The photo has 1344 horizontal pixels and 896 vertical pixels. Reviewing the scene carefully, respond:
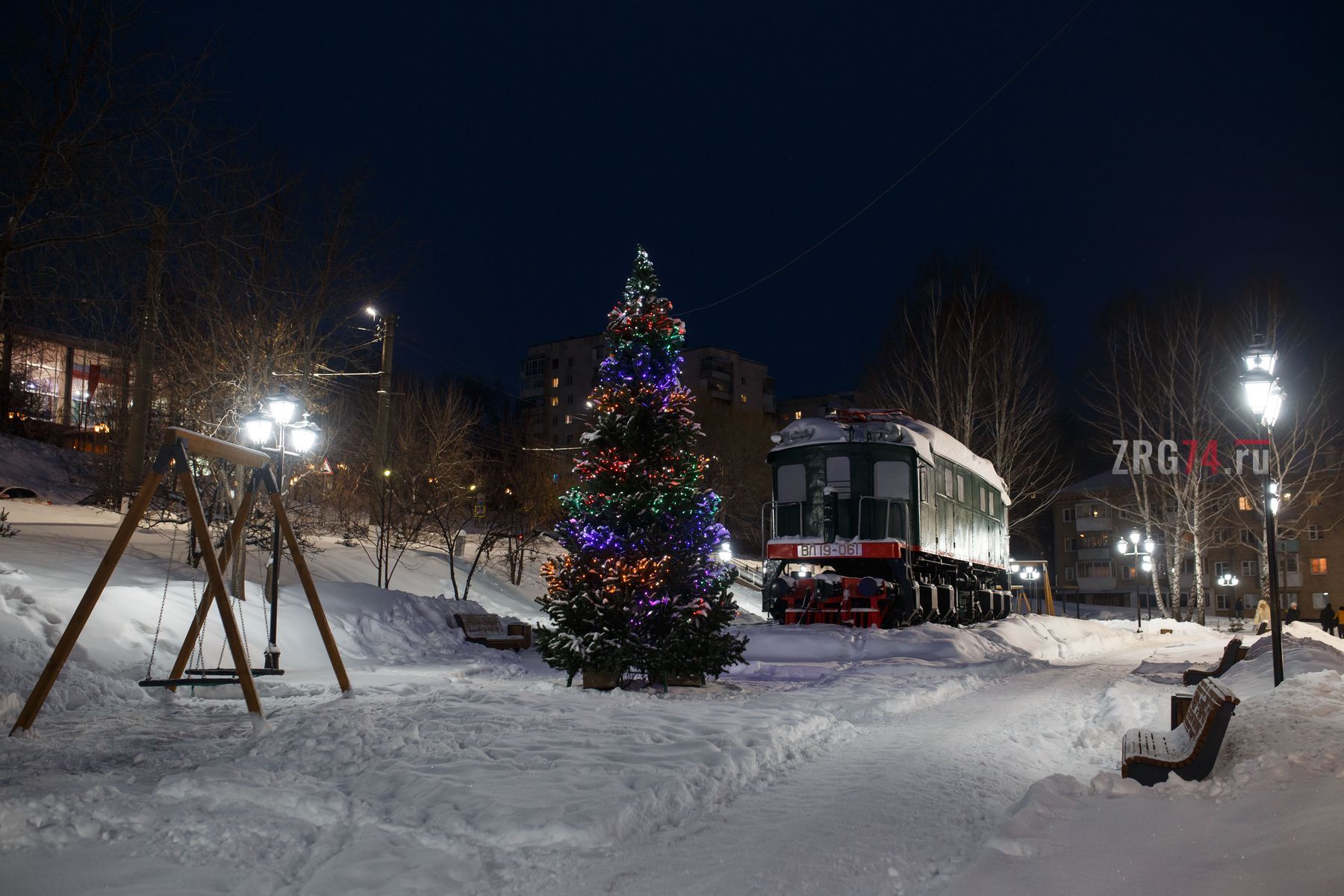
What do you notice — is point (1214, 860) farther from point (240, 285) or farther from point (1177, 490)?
point (1177, 490)

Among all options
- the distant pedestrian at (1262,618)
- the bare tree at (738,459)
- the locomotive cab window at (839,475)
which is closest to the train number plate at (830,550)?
the locomotive cab window at (839,475)

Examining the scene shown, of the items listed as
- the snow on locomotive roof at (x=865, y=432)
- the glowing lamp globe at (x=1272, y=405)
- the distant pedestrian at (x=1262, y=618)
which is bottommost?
the distant pedestrian at (x=1262, y=618)

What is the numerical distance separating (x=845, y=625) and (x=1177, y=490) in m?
23.6

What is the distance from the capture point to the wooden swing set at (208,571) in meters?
9.06

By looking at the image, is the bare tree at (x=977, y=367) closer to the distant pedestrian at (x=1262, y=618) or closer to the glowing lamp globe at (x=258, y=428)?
the distant pedestrian at (x=1262, y=618)

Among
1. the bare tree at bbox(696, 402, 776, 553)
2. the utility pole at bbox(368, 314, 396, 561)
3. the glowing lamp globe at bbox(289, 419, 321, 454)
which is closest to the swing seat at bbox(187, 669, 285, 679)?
the glowing lamp globe at bbox(289, 419, 321, 454)

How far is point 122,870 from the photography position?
5160 millimetres

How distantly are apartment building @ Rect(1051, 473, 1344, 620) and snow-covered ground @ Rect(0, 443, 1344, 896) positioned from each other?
55.4m

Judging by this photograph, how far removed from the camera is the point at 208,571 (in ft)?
34.6

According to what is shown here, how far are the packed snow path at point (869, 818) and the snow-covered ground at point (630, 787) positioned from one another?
1.2 inches

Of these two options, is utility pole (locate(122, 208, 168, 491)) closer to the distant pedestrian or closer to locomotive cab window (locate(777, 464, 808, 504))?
locomotive cab window (locate(777, 464, 808, 504))

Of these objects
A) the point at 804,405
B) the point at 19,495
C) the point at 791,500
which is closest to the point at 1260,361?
the point at 791,500

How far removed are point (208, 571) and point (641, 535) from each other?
16.8 feet

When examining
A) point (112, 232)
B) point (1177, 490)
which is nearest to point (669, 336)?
point (112, 232)
